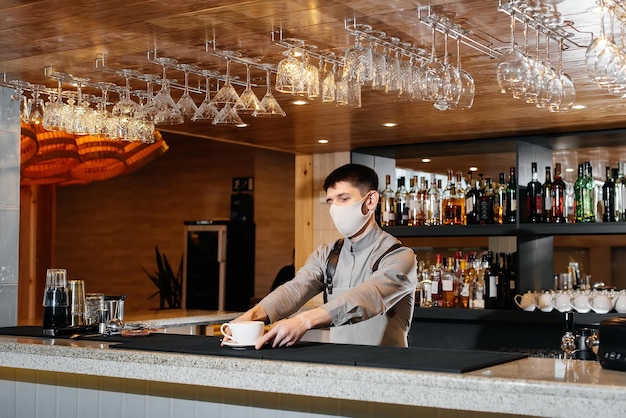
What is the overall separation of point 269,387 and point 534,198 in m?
3.36

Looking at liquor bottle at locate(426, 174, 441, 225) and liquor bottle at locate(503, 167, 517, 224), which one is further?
liquor bottle at locate(426, 174, 441, 225)

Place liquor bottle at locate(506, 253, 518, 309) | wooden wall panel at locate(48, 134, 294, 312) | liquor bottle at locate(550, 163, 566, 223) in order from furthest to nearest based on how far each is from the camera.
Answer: wooden wall panel at locate(48, 134, 294, 312) < liquor bottle at locate(506, 253, 518, 309) < liquor bottle at locate(550, 163, 566, 223)

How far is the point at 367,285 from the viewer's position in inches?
112

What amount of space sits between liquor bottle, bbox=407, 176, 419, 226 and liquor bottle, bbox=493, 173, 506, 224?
0.56 m

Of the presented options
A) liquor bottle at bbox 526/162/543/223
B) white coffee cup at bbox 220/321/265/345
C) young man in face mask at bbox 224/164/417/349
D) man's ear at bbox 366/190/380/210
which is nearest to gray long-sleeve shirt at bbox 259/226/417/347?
young man in face mask at bbox 224/164/417/349

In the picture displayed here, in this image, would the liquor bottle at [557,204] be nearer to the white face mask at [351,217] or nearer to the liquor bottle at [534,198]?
the liquor bottle at [534,198]

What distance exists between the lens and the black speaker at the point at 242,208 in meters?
10.0

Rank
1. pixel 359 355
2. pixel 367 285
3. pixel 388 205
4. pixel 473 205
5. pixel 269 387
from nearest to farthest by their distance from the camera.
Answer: pixel 269 387 < pixel 359 355 < pixel 367 285 < pixel 473 205 < pixel 388 205

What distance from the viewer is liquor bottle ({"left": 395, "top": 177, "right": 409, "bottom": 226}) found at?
5.88m

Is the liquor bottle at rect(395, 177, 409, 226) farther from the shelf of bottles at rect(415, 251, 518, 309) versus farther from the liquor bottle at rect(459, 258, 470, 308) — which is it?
the liquor bottle at rect(459, 258, 470, 308)

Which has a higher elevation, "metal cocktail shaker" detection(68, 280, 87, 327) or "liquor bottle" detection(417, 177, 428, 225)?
"liquor bottle" detection(417, 177, 428, 225)

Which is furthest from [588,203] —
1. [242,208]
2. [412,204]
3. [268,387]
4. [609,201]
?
[242,208]

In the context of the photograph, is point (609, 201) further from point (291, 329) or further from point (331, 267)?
point (291, 329)

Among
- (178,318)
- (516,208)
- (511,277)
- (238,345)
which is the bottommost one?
(178,318)
